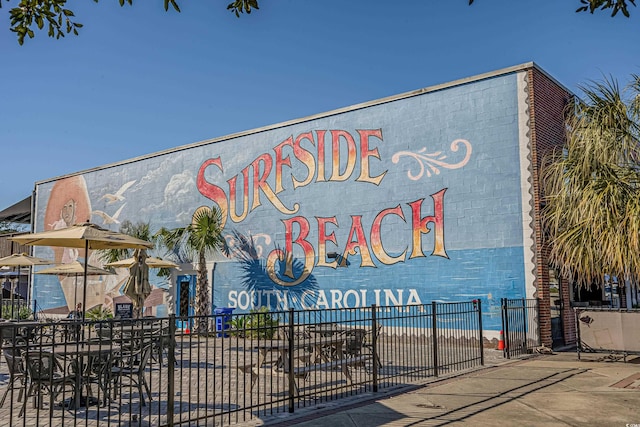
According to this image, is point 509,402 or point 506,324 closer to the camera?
point 509,402

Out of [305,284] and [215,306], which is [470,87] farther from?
[215,306]

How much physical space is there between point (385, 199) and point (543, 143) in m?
4.69

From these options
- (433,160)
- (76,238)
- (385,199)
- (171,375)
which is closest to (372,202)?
(385,199)

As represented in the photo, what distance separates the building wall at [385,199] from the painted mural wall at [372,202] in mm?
36

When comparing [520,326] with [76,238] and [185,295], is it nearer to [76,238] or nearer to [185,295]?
[76,238]

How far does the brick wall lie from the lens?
14.4 metres

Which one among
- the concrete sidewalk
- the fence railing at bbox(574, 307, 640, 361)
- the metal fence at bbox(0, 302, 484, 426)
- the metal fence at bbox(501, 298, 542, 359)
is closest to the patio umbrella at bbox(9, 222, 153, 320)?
the metal fence at bbox(0, 302, 484, 426)

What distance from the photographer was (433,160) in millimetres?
16344

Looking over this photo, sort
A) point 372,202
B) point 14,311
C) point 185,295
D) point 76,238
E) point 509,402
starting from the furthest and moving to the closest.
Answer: point 14,311
point 185,295
point 372,202
point 76,238
point 509,402

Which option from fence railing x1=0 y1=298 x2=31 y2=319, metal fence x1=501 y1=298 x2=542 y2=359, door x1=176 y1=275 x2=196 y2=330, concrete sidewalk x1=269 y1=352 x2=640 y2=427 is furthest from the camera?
door x1=176 y1=275 x2=196 y2=330

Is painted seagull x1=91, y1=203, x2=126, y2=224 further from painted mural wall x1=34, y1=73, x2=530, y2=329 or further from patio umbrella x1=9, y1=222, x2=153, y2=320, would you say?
patio umbrella x1=9, y1=222, x2=153, y2=320

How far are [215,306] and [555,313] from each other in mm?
11915

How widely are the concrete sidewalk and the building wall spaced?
4.22 m

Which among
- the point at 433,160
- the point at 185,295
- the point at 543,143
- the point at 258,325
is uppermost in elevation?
the point at 543,143
